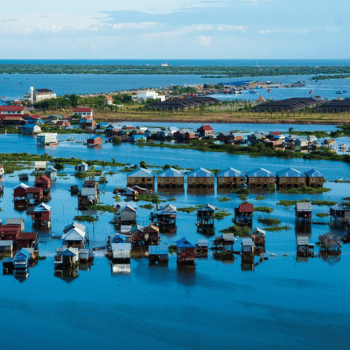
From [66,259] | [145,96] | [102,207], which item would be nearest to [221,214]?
[102,207]

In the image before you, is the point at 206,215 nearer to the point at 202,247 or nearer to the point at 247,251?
the point at 202,247

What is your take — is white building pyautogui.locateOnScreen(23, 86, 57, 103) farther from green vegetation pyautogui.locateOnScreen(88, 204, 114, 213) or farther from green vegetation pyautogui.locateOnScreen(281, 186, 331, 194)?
green vegetation pyautogui.locateOnScreen(88, 204, 114, 213)

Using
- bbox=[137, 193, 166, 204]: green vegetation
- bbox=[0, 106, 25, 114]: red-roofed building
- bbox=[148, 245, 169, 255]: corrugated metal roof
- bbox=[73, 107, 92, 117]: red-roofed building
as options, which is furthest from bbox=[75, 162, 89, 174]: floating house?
bbox=[73, 107, 92, 117]: red-roofed building

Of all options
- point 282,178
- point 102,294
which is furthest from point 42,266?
point 282,178

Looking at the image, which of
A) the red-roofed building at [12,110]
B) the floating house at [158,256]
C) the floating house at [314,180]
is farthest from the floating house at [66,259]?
the red-roofed building at [12,110]

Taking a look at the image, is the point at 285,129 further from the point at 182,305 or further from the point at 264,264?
the point at 182,305

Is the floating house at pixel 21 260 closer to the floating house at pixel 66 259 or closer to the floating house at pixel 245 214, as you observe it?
the floating house at pixel 66 259
